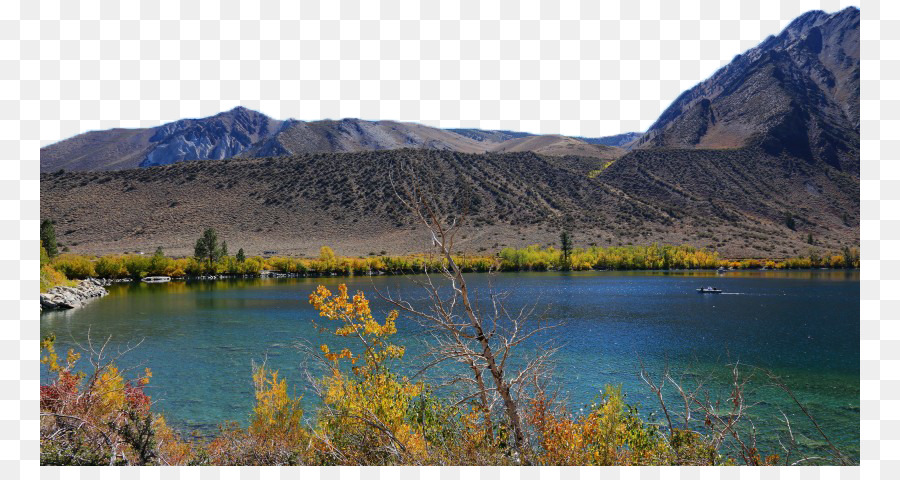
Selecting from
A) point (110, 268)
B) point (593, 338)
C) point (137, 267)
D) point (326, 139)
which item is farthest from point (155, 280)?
point (326, 139)

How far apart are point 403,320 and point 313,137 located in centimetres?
15608

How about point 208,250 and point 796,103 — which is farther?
point 796,103

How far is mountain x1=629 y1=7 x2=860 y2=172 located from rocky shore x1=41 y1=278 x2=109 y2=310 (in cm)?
8776

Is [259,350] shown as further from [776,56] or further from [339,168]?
[776,56]

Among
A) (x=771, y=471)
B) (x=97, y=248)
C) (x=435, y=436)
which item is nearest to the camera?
(x=771, y=471)

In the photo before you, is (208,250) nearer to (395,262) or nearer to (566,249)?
(395,262)

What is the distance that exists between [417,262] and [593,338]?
33389mm

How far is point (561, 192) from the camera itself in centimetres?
8275

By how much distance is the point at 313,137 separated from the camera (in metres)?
173

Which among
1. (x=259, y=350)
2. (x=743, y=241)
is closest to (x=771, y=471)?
(x=259, y=350)

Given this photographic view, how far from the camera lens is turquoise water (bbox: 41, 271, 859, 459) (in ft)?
48.9

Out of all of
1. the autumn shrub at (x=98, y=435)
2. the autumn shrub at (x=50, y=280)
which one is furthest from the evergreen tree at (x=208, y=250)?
the autumn shrub at (x=98, y=435)

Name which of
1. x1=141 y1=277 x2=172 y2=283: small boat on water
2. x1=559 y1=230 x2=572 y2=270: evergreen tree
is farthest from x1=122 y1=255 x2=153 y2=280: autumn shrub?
x1=559 y1=230 x2=572 y2=270: evergreen tree

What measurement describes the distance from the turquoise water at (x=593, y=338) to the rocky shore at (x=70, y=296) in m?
1.29
